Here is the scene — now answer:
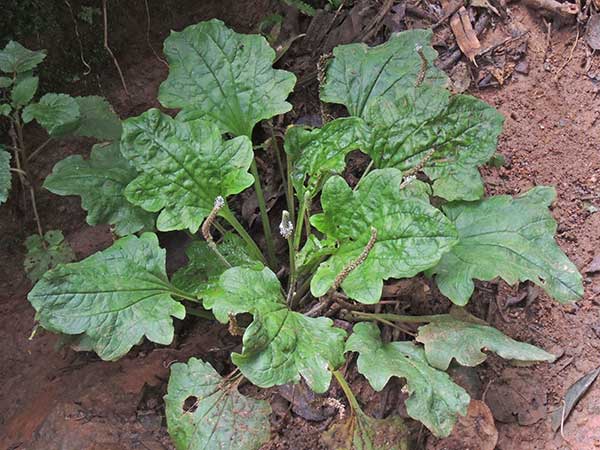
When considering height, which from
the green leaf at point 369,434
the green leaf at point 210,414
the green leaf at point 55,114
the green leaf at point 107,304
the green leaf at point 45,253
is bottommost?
the green leaf at point 369,434

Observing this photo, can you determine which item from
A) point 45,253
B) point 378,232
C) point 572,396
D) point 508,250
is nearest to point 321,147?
point 378,232

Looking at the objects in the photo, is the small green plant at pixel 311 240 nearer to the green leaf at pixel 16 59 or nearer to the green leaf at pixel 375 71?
the green leaf at pixel 375 71

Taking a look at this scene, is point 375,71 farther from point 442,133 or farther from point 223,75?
point 223,75

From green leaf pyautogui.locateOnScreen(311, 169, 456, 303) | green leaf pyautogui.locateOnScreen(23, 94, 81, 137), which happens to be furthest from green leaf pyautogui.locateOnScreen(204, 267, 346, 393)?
green leaf pyautogui.locateOnScreen(23, 94, 81, 137)

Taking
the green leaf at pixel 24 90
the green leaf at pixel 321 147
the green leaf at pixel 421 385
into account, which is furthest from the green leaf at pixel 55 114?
the green leaf at pixel 421 385

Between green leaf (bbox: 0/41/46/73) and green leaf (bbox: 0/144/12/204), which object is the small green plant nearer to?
green leaf (bbox: 0/144/12/204)

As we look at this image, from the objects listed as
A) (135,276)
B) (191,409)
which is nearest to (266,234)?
(135,276)

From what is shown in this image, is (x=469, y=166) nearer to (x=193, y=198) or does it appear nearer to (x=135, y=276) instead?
(x=193, y=198)
